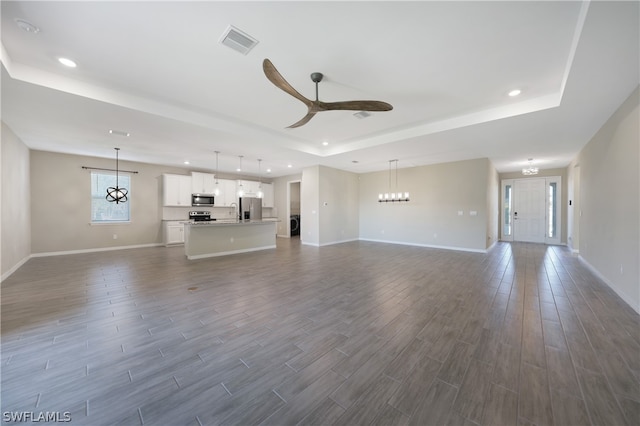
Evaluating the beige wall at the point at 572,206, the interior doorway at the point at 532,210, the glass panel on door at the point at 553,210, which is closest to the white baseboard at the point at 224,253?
the beige wall at the point at 572,206

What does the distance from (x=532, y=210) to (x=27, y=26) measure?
12.5 meters

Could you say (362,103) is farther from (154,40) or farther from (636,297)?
(636,297)

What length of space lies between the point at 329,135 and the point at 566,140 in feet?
16.5

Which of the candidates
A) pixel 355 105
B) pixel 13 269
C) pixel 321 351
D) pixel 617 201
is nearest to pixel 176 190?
pixel 13 269

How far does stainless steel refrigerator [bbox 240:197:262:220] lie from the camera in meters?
9.11

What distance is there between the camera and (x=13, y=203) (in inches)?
176

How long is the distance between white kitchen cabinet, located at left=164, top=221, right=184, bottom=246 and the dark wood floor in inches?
148

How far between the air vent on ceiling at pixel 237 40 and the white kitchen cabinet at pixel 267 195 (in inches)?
318

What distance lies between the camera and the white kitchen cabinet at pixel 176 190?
25.4 feet

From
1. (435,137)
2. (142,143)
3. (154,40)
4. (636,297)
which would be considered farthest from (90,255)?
(636,297)

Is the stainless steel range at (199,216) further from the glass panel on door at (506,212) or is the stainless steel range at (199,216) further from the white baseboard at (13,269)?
the glass panel on door at (506,212)

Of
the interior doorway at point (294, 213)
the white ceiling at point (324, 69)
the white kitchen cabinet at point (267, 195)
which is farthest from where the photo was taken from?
the white kitchen cabinet at point (267, 195)

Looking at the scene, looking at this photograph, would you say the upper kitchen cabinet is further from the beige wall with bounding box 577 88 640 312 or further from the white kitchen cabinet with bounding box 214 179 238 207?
the beige wall with bounding box 577 88 640 312

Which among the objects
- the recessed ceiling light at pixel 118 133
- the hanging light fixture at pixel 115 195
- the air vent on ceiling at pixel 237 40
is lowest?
the hanging light fixture at pixel 115 195
